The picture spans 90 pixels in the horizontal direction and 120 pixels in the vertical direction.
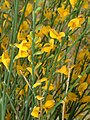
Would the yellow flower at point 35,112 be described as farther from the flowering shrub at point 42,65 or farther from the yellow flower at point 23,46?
the yellow flower at point 23,46

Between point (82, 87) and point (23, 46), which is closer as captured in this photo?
point (23, 46)

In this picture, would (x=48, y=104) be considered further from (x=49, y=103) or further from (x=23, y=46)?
(x=23, y=46)

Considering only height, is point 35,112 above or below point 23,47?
below

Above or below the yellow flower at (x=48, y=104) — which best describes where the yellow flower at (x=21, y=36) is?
above

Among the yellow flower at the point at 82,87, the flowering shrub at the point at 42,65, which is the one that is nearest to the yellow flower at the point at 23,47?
the flowering shrub at the point at 42,65

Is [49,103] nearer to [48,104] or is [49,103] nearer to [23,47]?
[48,104]

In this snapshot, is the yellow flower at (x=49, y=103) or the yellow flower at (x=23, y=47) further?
the yellow flower at (x=49, y=103)

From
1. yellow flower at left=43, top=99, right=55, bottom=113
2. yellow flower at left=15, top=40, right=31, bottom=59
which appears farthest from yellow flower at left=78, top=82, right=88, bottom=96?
yellow flower at left=15, top=40, right=31, bottom=59

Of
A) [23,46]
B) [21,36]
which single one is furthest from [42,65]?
[23,46]

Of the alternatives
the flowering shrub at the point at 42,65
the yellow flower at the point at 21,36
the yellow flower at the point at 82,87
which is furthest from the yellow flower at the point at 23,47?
the yellow flower at the point at 82,87
